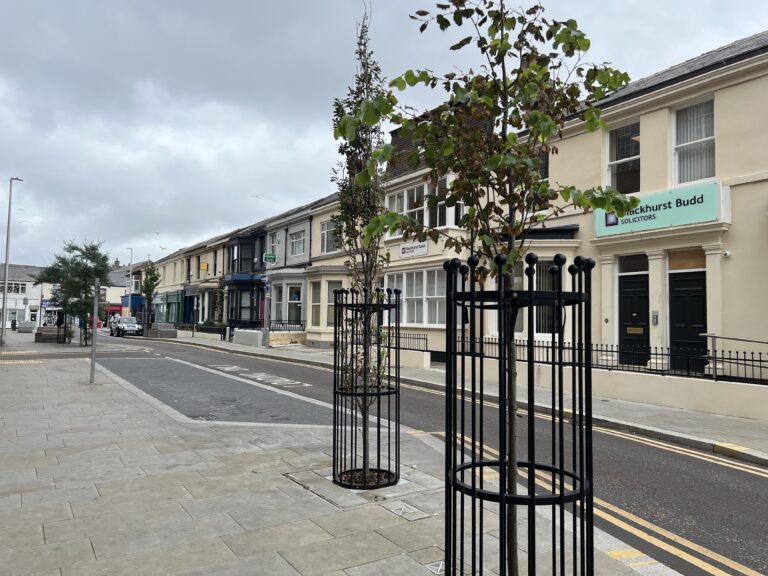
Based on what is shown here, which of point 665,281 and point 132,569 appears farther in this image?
point 665,281

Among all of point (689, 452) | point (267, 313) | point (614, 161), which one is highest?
point (614, 161)

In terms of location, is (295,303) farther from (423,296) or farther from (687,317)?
(687,317)

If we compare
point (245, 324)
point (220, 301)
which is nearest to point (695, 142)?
point (245, 324)

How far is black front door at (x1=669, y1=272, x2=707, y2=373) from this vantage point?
13.2m

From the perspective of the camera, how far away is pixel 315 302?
104 feet

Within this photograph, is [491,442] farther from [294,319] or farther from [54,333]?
Result: [54,333]

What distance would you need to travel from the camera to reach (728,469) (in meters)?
7.30

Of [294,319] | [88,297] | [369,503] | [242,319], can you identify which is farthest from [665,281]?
[242,319]

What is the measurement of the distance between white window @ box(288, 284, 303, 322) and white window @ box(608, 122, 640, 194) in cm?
2203

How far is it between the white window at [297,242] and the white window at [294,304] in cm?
270

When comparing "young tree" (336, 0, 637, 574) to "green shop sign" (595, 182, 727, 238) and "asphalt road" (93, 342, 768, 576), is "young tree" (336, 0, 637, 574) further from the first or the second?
"green shop sign" (595, 182, 727, 238)

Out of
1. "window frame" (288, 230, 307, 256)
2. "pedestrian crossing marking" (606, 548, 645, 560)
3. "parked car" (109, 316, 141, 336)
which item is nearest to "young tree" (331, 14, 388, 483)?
"pedestrian crossing marking" (606, 548, 645, 560)

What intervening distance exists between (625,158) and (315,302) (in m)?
20.1

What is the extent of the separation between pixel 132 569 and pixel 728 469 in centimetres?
734
